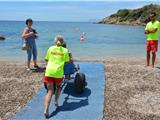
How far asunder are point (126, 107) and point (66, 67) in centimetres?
183

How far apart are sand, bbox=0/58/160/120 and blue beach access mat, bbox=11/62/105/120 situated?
172 mm

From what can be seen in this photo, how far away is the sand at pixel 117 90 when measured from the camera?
924 cm

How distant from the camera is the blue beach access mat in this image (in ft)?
28.9

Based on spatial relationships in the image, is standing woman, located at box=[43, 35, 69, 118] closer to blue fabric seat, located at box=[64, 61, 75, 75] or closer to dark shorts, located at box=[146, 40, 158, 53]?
blue fabric seat, located at box=[64, 61, 75, 75]

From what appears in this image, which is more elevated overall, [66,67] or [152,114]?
[66,67]

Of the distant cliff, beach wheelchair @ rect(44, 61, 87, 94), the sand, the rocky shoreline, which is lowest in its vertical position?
the rocky shoreline

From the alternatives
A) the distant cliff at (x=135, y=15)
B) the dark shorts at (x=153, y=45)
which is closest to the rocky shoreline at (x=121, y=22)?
the distant cliff at (x=135, y=15)

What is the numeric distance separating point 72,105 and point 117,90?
199cm

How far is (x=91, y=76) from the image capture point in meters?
A: 12.9

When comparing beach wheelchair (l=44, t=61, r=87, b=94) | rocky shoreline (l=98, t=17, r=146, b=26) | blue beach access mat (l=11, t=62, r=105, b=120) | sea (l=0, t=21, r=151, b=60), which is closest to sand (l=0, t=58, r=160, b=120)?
blue beach access mat (l=11, t=62, r=105, b=120)

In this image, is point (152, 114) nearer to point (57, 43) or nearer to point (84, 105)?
point (84, 105)

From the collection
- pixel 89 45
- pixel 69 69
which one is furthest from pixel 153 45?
pixel 89 45

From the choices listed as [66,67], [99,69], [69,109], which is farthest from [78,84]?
[99,69]

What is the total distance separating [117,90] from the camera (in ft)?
37.3
